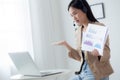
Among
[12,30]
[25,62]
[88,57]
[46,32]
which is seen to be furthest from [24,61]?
[46,32]

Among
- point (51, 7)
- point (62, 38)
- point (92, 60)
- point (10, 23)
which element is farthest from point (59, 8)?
point (92, 60)

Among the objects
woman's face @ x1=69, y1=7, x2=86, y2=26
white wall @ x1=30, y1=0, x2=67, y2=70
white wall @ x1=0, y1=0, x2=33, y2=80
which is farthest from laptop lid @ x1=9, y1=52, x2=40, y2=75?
white wall @ x1=30, y1=0, x2=67, y2=70

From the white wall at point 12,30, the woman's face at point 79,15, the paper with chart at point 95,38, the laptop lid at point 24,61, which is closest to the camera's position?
the paper with chart at point 95,38

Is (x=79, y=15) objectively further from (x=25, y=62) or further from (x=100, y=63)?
(x=25, y=62)

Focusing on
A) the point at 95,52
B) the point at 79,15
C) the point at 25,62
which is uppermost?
the point at 79,15

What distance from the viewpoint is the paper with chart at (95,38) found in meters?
1.78

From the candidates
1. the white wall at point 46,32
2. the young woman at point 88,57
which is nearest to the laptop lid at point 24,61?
the young woman at point 88,57

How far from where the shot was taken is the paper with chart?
178 cm

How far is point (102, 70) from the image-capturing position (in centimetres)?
185

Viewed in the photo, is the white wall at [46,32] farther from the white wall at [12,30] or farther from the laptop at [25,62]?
the laptop at [25,62]

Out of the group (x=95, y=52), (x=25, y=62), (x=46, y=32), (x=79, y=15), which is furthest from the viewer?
(x=46, y=32)

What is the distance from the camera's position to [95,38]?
72.2 inches

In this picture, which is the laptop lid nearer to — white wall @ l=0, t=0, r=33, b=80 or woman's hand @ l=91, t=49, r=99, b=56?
woman's hand @ l=91, t=49, r=99, b=56

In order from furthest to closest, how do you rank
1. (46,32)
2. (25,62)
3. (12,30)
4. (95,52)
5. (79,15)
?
1. (46,32)
2. (12,30)
3. (25,62)
4. (79,15)
5. (95,52)
